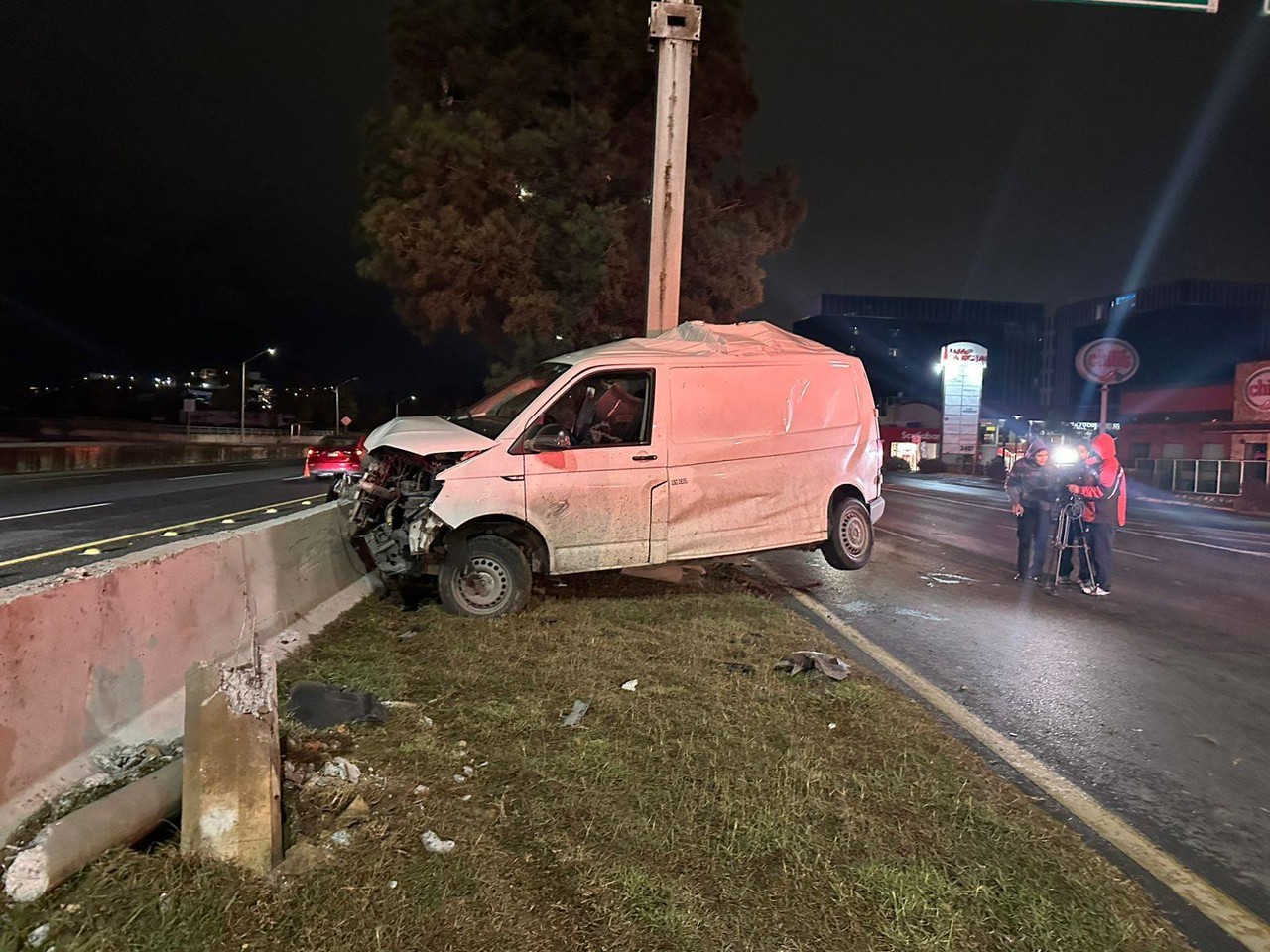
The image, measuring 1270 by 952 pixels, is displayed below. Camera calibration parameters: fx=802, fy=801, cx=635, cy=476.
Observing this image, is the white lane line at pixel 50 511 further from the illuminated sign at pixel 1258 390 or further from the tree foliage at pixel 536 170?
the illuminated sign at pixel 1258 390

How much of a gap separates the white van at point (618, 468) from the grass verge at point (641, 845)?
1567 millimetres

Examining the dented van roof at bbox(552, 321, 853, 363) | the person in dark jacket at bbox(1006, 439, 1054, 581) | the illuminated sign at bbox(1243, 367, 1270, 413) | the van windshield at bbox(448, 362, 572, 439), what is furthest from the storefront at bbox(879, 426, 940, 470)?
the van windshield at bbox(448, 362, 572, 439)

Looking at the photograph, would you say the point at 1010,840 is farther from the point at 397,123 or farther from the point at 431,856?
the point at 397,123

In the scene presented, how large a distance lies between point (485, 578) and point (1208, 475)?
104 feet

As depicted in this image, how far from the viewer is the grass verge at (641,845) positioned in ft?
8.40

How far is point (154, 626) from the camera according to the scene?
3754 mm

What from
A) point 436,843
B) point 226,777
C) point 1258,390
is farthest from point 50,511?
point 1258,390

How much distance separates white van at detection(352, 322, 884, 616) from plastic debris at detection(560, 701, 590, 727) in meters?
2.10

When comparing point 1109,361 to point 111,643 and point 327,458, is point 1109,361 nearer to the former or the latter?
point 327,458

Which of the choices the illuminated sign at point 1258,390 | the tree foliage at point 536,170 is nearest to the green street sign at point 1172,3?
the tree foliage at point 536,170

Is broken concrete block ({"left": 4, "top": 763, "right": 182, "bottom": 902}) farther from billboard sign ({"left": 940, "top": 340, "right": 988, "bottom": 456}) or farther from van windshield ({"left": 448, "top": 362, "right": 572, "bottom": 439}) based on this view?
billboard sign ({"left": 940, "top": 340, "right": 988, "bottom": 456})

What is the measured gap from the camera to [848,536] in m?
8.37

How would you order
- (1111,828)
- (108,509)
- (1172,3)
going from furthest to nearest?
(108,509) < (1172,3) < (1111,828)

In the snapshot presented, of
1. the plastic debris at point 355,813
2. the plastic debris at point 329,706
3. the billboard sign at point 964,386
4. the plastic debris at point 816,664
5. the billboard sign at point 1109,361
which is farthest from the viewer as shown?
the billboard sign at point 964,386
